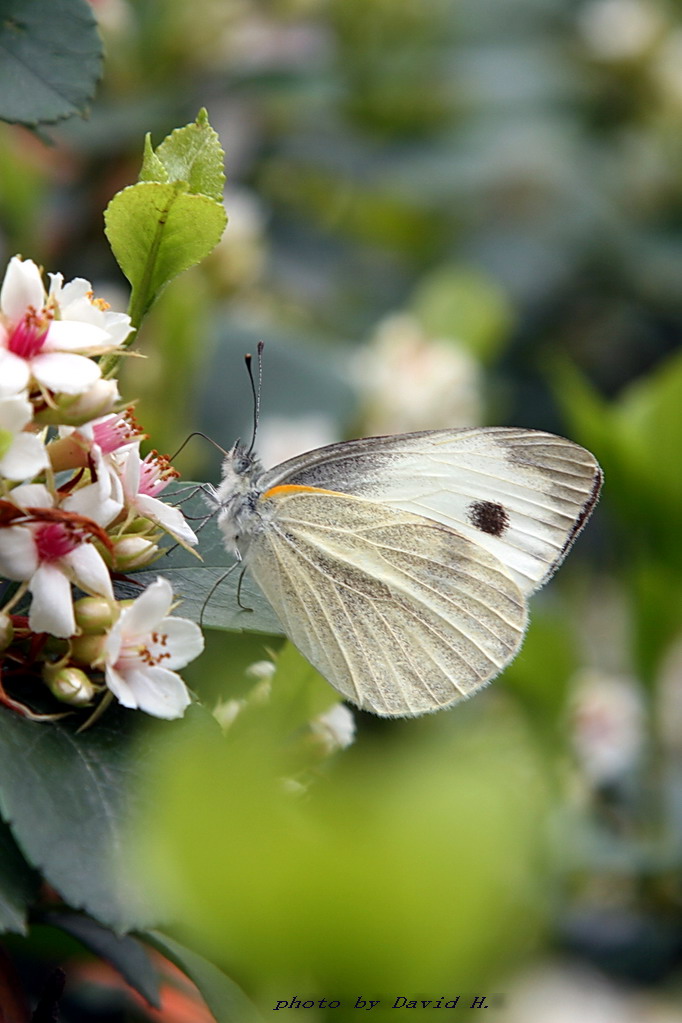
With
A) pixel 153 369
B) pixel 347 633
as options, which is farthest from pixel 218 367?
pixel 347 633

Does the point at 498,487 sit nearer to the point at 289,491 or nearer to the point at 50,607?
the point at 289,491

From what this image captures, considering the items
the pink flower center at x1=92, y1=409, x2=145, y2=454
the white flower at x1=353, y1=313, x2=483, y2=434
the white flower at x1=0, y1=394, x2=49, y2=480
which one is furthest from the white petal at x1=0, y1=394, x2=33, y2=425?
the white flower at x1=353, y1=313, x2=483, y2=434

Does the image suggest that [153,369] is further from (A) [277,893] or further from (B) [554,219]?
(B) [554,219]

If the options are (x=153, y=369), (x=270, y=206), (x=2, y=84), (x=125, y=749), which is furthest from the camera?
(x=270, y=206)

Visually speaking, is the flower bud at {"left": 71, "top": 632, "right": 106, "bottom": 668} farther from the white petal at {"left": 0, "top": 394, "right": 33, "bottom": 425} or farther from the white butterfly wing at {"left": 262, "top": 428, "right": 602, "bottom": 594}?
the white butterfly wing at {"left": 262, "top": 428, "right": 602, "bottom": 594}

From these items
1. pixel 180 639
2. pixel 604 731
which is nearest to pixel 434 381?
pixel 604 731

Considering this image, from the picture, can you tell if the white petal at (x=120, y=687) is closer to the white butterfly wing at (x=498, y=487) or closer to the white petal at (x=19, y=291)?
the white petal at (x=19, y=291)

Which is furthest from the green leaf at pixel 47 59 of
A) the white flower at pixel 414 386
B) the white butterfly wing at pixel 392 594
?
the white flower at pixel 414 386
